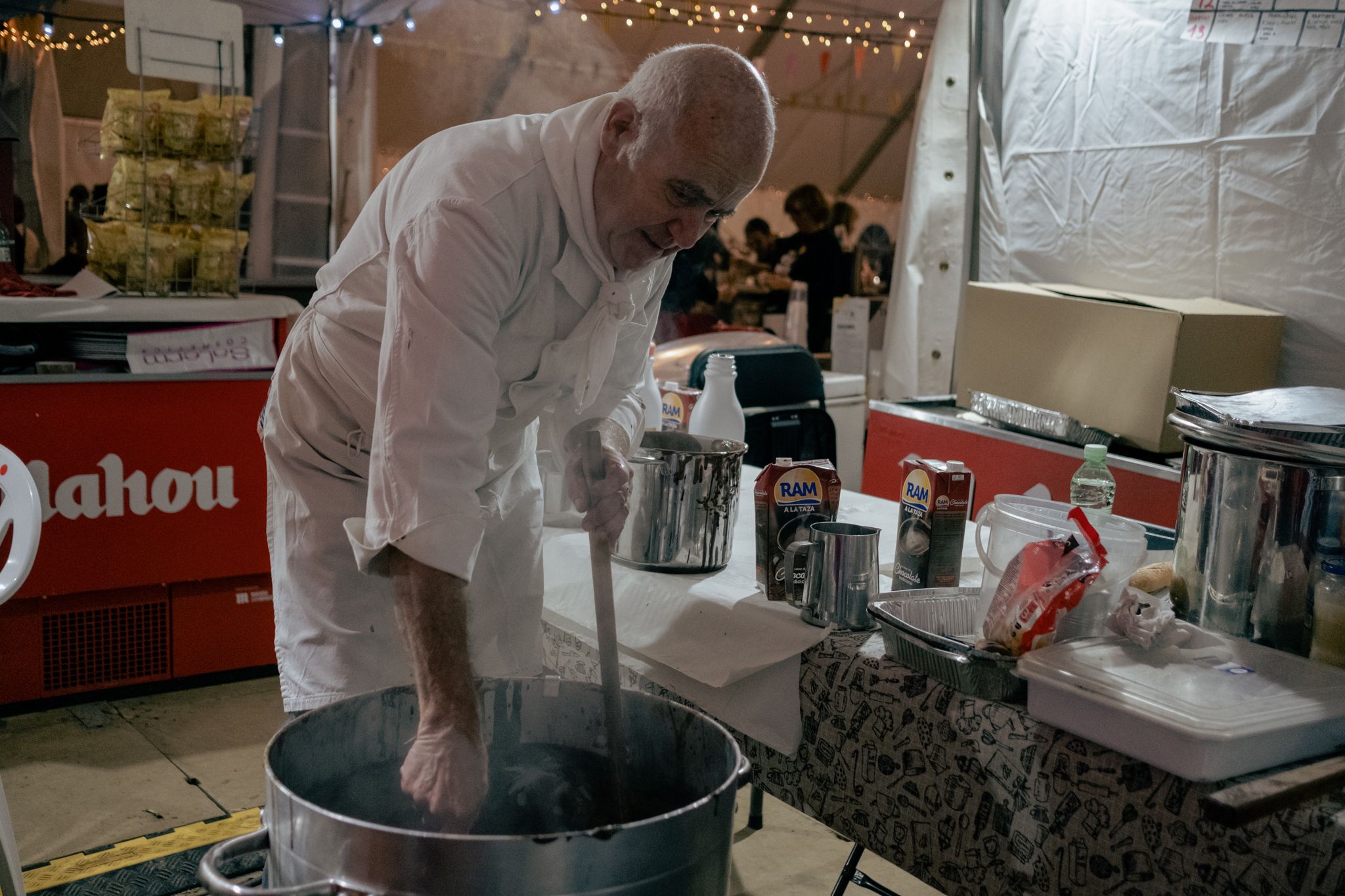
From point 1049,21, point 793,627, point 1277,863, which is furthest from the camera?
point 1049,21

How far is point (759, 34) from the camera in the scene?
5.04 m

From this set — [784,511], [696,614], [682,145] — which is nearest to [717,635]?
[696,614]

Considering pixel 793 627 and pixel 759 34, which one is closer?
pixel 793 627

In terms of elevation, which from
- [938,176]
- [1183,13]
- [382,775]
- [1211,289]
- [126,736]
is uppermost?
[1183,13]

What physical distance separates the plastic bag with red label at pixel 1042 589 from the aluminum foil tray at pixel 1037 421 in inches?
55.8

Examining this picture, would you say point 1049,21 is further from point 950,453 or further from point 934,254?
point 950,453

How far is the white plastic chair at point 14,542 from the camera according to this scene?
73.0 inches

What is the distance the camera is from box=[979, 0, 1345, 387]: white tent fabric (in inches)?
105

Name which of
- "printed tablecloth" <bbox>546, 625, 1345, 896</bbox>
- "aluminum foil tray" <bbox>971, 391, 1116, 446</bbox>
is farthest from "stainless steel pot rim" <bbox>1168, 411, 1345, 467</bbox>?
"aluminum foil tray" <bbox>971, 391, 1116, 446</bbox>

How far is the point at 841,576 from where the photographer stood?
141cm

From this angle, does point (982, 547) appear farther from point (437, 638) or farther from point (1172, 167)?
point (1172, 167)

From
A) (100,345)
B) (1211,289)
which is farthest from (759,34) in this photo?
(100,345)

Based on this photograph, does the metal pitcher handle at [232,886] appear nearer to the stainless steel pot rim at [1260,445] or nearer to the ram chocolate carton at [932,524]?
the ram chocolate carton at [932,524]

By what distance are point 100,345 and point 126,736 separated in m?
1.09
